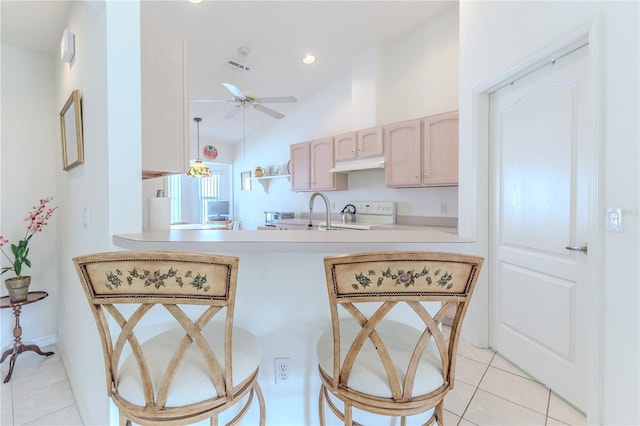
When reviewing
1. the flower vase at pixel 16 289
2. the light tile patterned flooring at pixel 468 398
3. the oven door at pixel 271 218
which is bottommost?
the light tile patterned flooring at pixel 468 398

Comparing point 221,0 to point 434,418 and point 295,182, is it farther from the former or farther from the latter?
point 434,418

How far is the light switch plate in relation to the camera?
1.35 meters

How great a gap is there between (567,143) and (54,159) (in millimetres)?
3847

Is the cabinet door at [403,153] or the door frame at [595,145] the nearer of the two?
the door frame at [595,145]

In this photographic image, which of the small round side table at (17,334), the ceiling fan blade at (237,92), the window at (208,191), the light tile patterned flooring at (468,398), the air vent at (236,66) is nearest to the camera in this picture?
the light tile patterned flooring at (468,398)

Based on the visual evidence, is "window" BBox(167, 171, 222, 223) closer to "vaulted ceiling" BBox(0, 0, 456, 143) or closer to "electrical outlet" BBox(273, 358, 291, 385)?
"vaulted ceiling" BBox(0, 0, 456, 143)

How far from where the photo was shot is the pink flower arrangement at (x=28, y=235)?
7.04 ft

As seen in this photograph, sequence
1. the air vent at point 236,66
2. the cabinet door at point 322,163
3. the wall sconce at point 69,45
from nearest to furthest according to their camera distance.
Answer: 1. the wall sconce at point 69,45
2. the air vent at point 236,66
3. the cabinet door at point 322,163

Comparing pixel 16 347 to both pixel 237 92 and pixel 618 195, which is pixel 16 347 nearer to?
pixel 237 92

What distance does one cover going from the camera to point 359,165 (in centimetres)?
365

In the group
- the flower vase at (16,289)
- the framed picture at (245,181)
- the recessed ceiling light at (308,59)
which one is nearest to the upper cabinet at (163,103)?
the flower vase at (16,289)

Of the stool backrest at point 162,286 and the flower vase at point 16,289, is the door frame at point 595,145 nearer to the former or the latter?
the stool backrest at point 162,286

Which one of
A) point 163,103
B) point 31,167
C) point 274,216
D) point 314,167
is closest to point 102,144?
point 163,103

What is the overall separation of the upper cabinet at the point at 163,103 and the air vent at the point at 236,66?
2323mm
